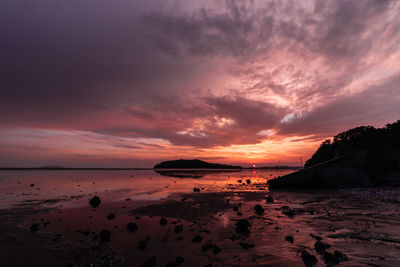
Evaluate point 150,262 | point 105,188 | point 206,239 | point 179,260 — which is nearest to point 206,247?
point 206,239

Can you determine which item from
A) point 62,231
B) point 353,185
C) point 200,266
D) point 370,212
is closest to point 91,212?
point 62,231

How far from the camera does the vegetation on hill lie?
31500 millimetres

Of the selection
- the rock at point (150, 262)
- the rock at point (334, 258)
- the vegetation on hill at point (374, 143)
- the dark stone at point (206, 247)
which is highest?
the vegetation on hill at point (374, 143)

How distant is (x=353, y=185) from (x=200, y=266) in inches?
1232

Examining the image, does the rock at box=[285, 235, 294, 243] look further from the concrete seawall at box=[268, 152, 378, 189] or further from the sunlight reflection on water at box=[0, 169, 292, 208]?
the concrete seawall at box=[268, 152, 378, 189]

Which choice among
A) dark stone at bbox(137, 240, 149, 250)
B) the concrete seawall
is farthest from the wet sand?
the concrete seawall

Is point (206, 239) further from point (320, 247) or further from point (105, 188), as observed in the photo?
point (105, 188)

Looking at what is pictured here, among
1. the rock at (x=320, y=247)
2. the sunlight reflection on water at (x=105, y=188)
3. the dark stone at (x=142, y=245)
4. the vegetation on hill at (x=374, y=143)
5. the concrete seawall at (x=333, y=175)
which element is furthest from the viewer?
the vegetation on hill at (x=374, y=143)

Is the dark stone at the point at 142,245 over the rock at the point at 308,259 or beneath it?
beneath

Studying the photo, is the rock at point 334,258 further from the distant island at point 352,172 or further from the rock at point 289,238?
the distant island at point 352,172

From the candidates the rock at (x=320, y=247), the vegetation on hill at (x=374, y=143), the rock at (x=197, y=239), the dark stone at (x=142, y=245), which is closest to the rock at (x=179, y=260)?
the rock at (x=197, y=239)

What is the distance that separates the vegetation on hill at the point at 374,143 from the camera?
3150cm

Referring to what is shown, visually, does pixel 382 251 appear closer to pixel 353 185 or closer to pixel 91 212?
pixel 91 212

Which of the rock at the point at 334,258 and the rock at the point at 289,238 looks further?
the rock at the point at 289,238
